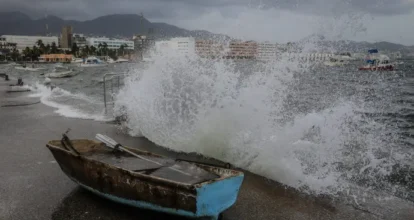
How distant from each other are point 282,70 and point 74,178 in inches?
340

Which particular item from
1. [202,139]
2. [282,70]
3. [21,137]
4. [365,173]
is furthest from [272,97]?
[21,137]

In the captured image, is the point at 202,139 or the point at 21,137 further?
the point at 21,137

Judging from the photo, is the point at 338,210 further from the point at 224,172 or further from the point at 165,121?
the point at 165,121

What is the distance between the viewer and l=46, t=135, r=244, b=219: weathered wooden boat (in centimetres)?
559

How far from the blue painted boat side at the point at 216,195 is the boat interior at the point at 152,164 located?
155 millimetres

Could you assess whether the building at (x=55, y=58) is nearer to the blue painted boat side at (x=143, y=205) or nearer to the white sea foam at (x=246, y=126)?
the white sea foam at (x=246, y=126)

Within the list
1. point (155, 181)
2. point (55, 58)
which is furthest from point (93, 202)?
point (55, 58)

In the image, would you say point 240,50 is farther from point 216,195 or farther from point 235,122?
A: point 216,195

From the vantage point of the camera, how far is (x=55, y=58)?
495ft

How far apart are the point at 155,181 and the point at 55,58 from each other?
529 feet

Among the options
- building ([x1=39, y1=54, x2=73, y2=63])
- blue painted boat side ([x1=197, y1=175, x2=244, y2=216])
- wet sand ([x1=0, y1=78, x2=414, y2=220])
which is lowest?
building ([x1=39, y1=54, x2=73, y2=63])

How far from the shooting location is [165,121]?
1332 centimetres

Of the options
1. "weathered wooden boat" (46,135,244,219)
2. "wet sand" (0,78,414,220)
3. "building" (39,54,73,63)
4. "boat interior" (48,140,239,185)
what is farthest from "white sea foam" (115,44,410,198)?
"building" (39,54,73,63)

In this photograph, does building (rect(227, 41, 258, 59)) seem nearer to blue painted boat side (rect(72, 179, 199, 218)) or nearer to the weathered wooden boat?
the weathered wooden boat
